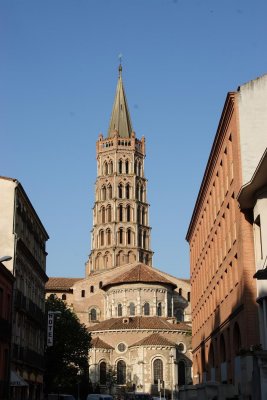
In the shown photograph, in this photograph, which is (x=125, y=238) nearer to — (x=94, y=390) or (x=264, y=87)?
(x=94, y=390)

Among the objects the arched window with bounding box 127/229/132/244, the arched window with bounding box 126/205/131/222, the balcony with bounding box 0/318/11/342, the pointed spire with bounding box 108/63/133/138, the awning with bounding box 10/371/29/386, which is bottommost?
the awning with bounding box 10/371/29/386

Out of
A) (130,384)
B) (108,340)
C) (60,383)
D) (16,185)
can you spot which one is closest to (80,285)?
(108,340)

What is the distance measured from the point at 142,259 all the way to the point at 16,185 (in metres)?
87.5

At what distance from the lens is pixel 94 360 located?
9594 centimetres

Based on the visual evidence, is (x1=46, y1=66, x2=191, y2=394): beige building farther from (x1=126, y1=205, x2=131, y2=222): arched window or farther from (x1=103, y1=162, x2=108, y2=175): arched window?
(x1=126, y1=205, x2=131, y2=222): arched window

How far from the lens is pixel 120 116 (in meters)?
144

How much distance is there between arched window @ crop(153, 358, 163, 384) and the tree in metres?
21.8

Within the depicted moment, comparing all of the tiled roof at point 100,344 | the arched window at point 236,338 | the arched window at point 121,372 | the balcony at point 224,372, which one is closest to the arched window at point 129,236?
the tiled roof at point 100,344

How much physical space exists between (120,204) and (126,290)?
27.1 metres

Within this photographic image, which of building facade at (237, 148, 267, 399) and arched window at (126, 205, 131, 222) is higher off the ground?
arched window at (126, 205, 131, 222)

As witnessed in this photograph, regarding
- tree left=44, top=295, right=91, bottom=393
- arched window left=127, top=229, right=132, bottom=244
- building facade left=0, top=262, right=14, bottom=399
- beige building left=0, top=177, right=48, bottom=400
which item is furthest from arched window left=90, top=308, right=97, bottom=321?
building facade left=0, top=262, right=14, bottom=399

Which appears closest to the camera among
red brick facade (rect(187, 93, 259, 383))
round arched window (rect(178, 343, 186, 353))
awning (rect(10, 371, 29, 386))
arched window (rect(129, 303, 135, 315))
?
red brick facade (rect(187, 93, 259, 383))

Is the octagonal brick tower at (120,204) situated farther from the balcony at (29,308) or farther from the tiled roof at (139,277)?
the balcony at (29,308)

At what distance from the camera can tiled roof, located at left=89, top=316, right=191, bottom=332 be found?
323 ft
